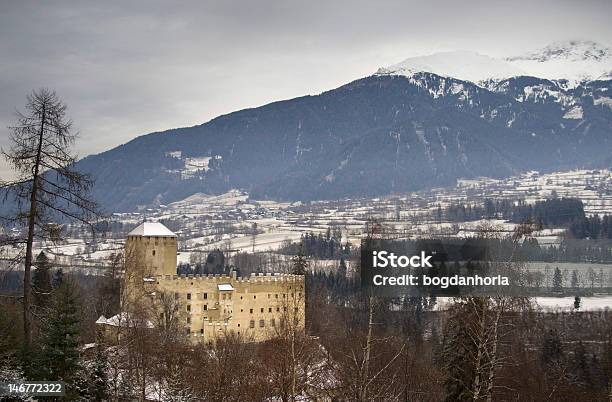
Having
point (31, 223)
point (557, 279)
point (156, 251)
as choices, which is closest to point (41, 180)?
point (31, 223)

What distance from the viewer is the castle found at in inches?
2726

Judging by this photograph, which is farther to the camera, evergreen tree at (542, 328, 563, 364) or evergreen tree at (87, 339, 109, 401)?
evergreen tree at (542, 328, 563, 364)

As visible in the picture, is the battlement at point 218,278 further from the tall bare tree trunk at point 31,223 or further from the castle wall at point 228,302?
the tall bare tree trunk at point 31,223

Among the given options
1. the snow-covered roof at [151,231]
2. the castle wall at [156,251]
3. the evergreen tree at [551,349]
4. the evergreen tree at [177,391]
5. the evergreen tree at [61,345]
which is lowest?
the evergreen tree at [551,349]

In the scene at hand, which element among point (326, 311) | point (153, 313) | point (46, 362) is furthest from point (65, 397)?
point (326, 311)

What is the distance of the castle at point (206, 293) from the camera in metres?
69.2

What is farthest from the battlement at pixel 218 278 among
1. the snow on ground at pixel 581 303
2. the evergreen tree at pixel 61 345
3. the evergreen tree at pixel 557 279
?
the snow on ground at pixel 581 303

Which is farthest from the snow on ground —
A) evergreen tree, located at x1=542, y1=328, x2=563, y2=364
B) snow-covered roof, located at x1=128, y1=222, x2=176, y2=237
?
snow-covered roof, located at x1=128, y1=222, x2=176, y2=237

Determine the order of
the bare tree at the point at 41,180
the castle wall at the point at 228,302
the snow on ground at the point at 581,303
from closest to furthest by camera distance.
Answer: the bare tree at the point at 41,180, the castle wall at the point at 228,302, the snow on ground at the point at 581,303

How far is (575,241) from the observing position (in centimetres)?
16775

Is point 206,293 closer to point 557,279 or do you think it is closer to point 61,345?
point 61,345

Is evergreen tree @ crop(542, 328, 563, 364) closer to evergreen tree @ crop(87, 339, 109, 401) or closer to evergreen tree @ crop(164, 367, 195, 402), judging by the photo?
evergreen tree @ crop(164, 367, 195, 402)

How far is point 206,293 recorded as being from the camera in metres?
71.4

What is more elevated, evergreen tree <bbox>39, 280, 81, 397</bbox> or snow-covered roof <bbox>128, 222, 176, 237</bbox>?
snow-covered roof <bbox>128, 222, 176, 237</bbox>
